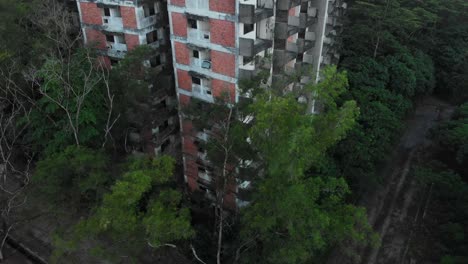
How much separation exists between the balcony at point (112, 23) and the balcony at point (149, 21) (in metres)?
1.31

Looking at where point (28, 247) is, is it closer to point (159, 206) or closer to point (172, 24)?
point (159, 206)

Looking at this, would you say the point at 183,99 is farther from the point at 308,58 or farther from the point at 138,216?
the point at 138,216

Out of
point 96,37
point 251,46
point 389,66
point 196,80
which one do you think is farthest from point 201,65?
point 389,66

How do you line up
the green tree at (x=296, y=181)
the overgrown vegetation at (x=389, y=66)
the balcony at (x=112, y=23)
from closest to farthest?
the green tree at (x=296, y=181) < the balcony at (x=112, y=23) < the overgrown vegetation at (x=389, y=66)

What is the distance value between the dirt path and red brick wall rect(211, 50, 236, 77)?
11.8 m

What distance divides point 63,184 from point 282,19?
13019 mm

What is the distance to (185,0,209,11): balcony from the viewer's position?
1659 centimetres

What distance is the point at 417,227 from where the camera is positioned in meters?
23.3

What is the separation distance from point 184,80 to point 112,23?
518 centimetres

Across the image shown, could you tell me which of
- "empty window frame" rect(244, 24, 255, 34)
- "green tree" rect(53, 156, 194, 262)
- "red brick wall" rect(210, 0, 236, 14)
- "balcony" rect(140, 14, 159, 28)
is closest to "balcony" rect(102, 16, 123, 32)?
"balcony" rect(140, 14, 159, 28)

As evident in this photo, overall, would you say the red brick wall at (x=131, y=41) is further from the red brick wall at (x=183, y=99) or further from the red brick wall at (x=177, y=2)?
the red brick wall at (x=183, y=99)

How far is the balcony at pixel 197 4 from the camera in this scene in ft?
54.4

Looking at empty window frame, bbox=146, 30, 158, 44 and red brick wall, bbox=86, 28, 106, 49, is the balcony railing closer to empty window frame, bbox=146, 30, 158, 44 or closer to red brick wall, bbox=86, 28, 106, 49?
empty window frame, bbox=146, 30, 158, 44

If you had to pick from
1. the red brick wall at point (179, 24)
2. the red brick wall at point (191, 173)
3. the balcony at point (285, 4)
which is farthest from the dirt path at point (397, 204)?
the red brick wall at point (179, 24)
